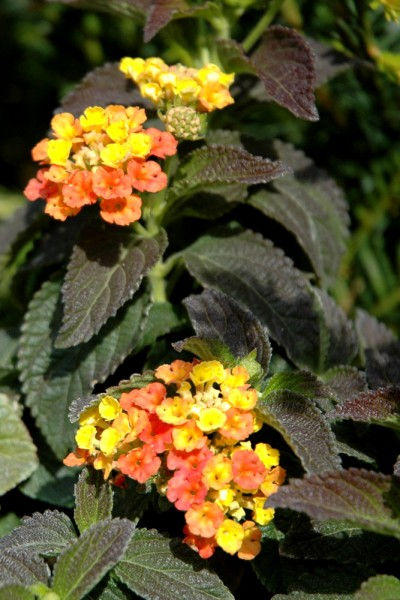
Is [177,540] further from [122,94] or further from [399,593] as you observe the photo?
[122,94]

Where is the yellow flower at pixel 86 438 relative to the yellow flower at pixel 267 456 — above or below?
below

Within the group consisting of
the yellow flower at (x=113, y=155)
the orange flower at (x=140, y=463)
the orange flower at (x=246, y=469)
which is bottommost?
the orange flower at (x=140, y=463)

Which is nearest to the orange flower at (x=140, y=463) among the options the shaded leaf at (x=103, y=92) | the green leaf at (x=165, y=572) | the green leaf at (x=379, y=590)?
the green leaf at (x=165, y=572)

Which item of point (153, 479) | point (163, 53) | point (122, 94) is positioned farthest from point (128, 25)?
point (153, 479)

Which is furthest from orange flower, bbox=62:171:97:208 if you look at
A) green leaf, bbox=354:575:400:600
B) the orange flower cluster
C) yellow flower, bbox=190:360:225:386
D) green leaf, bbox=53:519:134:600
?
green leaf, bbox=354:575:400:600

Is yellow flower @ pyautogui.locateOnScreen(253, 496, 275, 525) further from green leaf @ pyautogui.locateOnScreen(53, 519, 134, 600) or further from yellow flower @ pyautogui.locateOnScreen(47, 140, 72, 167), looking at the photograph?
yellow flower @ pyautogui.locateOnScreen(47, 140, 72, 167)

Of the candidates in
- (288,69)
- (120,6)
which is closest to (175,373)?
(288,69)

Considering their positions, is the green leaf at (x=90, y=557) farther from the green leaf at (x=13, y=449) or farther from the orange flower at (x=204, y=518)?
the green leaf at (x=13, y=449)

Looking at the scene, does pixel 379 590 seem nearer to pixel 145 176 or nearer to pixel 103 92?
pixel 145 176
